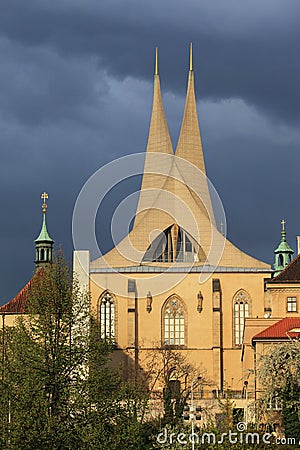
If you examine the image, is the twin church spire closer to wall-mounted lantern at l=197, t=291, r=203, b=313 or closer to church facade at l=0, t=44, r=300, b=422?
church facade at l=0, t=44, r=300, b=422

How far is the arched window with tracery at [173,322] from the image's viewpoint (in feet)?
263

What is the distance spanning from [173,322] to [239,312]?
4.52m

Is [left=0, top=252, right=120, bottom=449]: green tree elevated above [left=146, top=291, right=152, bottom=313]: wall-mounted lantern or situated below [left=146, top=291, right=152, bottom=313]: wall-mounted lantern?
below

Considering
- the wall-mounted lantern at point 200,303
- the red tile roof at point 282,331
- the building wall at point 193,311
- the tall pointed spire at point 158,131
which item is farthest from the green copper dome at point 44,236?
the red tile roof at point 282,331

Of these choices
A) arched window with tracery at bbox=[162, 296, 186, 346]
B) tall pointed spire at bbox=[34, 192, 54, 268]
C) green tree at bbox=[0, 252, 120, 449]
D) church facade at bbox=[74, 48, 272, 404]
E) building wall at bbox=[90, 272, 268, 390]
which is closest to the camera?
green tree at bbox=[0, 252, 120, 449]

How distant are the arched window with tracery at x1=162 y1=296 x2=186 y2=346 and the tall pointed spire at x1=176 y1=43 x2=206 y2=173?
14.4 metres

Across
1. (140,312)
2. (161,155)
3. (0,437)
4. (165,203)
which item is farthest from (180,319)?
(0,437)

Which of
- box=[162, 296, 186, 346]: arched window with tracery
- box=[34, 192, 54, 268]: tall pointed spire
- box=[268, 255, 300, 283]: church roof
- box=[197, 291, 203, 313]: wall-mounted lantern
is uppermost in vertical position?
box=[34, 192, 54, 268]: tall pointed spire

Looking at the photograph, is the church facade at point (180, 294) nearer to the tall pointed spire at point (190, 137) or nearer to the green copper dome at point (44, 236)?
the tall pointed spire at point (190, 137)

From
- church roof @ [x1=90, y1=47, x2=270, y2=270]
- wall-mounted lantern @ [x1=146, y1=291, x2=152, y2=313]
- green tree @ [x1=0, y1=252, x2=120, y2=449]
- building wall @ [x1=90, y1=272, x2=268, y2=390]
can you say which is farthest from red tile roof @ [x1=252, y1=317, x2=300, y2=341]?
church roof @ [x1=90, y1=47, x2=270, y2=270]

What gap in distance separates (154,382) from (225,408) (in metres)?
30.8

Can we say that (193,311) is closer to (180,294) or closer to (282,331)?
(180,294)

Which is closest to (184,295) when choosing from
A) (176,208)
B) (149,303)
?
(149,303)

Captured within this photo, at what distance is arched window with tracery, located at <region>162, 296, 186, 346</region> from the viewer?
80188 millimetres
